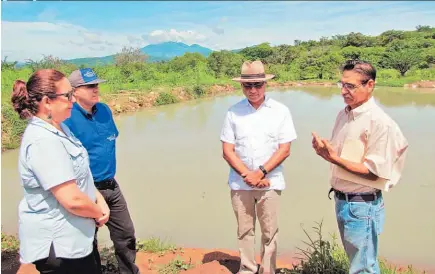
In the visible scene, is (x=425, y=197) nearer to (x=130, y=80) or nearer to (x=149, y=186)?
(x=149, y=186)

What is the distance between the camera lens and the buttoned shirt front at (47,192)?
1435mm

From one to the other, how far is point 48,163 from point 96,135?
0.88 metres

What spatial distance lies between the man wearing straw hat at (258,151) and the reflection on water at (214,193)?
1.29 meters

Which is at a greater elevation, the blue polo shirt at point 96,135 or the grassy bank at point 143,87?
the blue polo shirt at point 96,135

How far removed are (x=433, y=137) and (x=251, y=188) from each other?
691cm

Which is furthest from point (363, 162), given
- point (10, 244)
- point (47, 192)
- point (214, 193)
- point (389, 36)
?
point (389, 36)

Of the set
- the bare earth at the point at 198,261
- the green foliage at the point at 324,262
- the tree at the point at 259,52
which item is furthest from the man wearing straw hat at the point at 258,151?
the tree at the point at 259,52

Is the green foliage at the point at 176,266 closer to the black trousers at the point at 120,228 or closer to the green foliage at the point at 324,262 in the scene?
the black trousers at the point at 120,228

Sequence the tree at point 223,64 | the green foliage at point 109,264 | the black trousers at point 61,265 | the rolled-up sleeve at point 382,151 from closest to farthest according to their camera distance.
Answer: the black trousers at point 61,265 < the rolled-up sleeve at point 382,151 < the green foliage at point 109,264 < the tree at point 223,64

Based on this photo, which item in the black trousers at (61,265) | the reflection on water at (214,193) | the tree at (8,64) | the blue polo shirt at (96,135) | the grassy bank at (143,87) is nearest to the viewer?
the black trousers at (61,265)

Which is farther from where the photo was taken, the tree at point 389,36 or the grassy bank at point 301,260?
the tree at point 389,36

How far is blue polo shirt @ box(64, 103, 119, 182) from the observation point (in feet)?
7.38

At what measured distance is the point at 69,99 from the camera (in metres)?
1.58

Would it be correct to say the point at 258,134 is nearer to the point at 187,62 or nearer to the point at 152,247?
the point at 152,247
